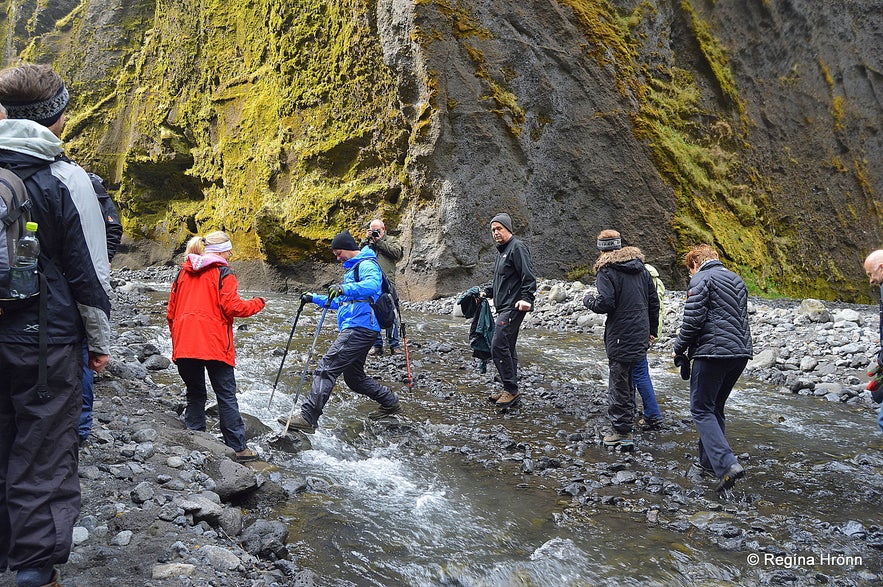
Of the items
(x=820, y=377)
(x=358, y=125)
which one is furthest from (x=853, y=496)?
(x=358, y=125)

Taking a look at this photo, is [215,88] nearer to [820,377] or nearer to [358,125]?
[358,125]

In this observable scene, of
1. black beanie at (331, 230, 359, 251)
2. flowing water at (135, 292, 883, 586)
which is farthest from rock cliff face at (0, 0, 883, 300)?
black beanie at (331, 230, 359, 251)

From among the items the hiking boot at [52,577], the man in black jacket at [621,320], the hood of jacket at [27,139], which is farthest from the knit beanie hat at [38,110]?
the man in black jacket at [621,320]

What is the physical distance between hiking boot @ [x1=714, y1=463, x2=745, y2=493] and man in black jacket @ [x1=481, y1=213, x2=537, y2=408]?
124 inches

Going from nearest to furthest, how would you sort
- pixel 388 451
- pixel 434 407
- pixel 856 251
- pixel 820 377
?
pixel 388 451
pixel 434 407
pixel 820 377
pixel 856 251

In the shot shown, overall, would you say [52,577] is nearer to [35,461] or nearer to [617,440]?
[35,461]

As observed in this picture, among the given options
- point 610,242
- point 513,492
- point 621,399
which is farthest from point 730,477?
point 610,242

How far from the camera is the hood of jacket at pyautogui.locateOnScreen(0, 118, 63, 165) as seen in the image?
2861mm

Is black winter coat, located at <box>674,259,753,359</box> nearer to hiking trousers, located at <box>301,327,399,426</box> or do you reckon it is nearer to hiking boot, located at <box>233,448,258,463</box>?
hiking trousers, located at <box>301,327,399,426</box>

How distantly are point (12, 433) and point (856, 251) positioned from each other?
32282 millimetres

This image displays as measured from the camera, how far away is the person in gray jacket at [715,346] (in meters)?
5.47

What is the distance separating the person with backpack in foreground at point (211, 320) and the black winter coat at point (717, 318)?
4114mm

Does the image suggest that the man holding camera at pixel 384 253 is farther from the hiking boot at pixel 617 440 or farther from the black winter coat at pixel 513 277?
the hiking boot at pixel 617 440

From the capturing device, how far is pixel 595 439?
277 inches
